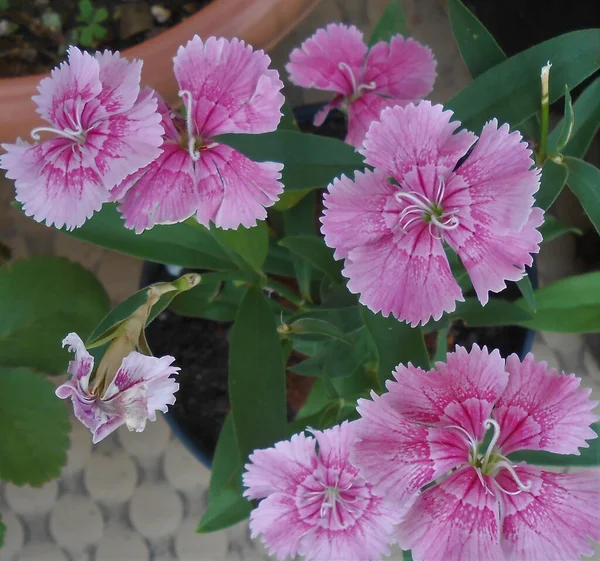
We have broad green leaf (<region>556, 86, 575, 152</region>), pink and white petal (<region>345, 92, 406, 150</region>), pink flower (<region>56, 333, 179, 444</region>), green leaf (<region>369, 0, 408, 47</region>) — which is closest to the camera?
pink flower (<region>56, 333, 179, 444</region>)

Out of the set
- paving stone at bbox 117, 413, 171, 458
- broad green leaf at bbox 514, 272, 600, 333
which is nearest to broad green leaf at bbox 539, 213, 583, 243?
broad green leaf at bbox 514, 272, 600, 333

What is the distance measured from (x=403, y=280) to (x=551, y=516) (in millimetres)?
231

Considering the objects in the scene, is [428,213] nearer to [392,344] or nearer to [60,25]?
[392,344]

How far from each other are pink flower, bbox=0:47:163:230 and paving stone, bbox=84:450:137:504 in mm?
736

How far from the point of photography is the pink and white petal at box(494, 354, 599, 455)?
54cm

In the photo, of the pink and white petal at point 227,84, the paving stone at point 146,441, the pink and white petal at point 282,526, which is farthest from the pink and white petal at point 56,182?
the paving stone at point 146,441

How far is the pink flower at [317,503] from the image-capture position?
628 millimetres

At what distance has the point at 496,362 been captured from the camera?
1.76ft

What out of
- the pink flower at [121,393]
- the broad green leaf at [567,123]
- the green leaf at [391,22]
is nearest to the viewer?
the pink flower at [121,393]

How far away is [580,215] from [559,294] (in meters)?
0.51

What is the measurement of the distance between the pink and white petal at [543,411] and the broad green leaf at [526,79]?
27 centimetres

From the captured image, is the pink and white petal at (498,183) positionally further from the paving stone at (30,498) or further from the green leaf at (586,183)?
the paving stone at (30,498)

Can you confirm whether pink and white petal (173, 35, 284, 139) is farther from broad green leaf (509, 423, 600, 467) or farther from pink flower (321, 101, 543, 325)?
broad green leaf (509, 423, 600, 467)

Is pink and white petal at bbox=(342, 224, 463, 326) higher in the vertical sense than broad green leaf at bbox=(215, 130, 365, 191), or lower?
lower
